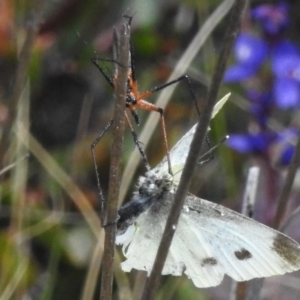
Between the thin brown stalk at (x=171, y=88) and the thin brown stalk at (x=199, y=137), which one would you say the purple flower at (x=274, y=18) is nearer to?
the thin brown stalk at (x=171, y=88)

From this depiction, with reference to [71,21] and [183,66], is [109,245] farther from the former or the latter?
[71,21]

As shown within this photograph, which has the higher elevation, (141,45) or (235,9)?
(141,45)

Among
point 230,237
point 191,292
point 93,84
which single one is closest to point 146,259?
point 230,237

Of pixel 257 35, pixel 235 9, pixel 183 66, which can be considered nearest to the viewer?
pixel 235 9

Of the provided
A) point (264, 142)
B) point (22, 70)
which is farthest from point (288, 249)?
point (264, 142)

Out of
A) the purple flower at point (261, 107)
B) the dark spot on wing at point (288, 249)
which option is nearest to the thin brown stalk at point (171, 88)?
the purple flower at point (261, 107)

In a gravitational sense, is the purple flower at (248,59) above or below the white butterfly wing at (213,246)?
above

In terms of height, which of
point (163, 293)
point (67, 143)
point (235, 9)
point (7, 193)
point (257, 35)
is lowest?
point (235, 9)
